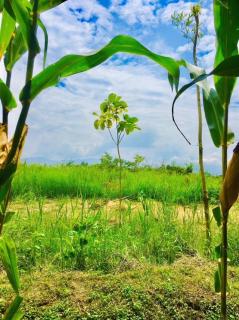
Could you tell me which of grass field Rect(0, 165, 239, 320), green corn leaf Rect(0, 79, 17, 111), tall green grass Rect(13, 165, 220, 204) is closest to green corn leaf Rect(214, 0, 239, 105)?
green corn leaf Rect(0, 79, 17, 111)

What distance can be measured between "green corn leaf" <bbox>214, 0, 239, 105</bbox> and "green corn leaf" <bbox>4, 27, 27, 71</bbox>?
51cm

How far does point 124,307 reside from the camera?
2002 mm

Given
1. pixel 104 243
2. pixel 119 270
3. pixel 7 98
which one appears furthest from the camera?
pixel 104 243

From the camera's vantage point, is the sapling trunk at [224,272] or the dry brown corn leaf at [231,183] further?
the sapling trunk at [224,272]

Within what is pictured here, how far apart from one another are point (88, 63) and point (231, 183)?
0.45 meters

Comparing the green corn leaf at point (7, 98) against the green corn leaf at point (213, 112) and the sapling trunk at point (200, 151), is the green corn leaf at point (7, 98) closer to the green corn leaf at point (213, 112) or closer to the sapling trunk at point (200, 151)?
the green corn leaf at point (213, 112)

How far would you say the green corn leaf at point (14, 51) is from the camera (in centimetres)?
136

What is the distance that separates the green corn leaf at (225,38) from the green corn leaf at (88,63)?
286mm

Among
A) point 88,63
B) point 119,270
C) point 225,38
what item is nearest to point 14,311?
point 88,63

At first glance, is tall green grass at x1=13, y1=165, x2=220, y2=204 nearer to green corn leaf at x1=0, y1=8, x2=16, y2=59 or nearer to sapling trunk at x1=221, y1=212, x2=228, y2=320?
sapling trunk at x1=221, y1=212, x2=228, y2=320

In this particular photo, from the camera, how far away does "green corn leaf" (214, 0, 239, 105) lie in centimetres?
132

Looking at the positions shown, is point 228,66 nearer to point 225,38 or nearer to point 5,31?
point 225,38

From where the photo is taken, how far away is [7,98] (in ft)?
3.75

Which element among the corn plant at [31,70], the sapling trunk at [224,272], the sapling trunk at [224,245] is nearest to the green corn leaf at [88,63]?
the corn plant at [31,70]
